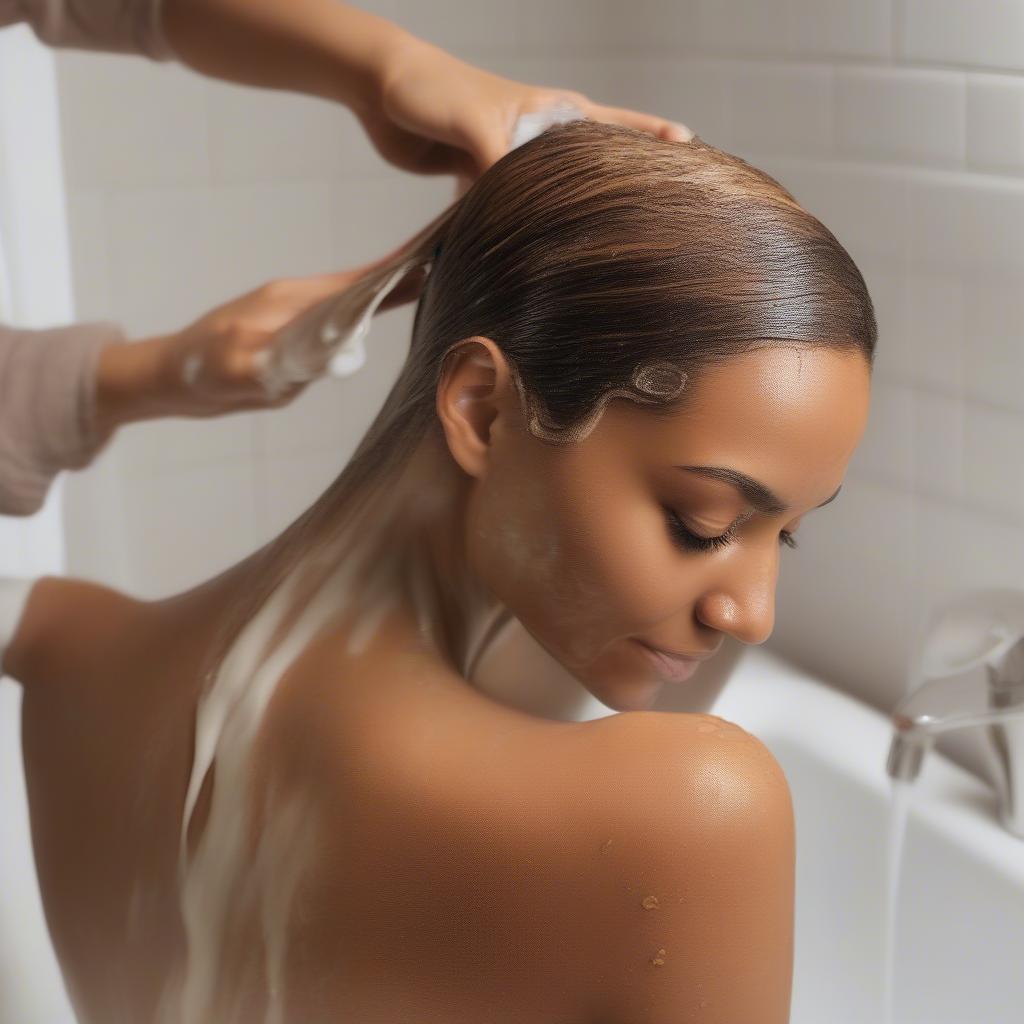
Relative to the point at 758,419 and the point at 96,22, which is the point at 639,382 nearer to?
the point at 758,419

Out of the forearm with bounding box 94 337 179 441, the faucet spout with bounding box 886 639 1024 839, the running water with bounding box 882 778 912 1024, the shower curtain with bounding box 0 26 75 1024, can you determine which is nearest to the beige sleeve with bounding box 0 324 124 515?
the forearm with bounding box 94 337 179 441

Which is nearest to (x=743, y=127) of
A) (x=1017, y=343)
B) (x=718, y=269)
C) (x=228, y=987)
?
(x=1017, y=343)

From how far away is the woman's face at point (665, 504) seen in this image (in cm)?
49

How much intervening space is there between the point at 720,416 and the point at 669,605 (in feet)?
0.24

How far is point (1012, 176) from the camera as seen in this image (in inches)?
40.4

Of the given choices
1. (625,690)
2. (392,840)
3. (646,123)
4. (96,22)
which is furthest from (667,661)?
(96,22)

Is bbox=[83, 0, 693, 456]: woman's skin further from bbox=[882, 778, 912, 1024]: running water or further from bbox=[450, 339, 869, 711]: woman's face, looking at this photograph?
bbox=[882, 778, 912, 1024]: running water

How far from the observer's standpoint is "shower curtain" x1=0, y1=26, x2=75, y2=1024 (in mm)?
868

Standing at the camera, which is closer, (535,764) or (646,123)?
(535,764)

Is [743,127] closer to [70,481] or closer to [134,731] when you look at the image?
[70,481]

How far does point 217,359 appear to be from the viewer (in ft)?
2.13

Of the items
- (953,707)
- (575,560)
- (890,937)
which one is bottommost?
(890,937)

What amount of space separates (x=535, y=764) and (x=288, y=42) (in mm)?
416

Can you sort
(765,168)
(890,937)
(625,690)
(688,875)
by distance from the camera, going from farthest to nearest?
1. (765,168)
2. (890,937)
3. (625,690)
4. (688,875)
